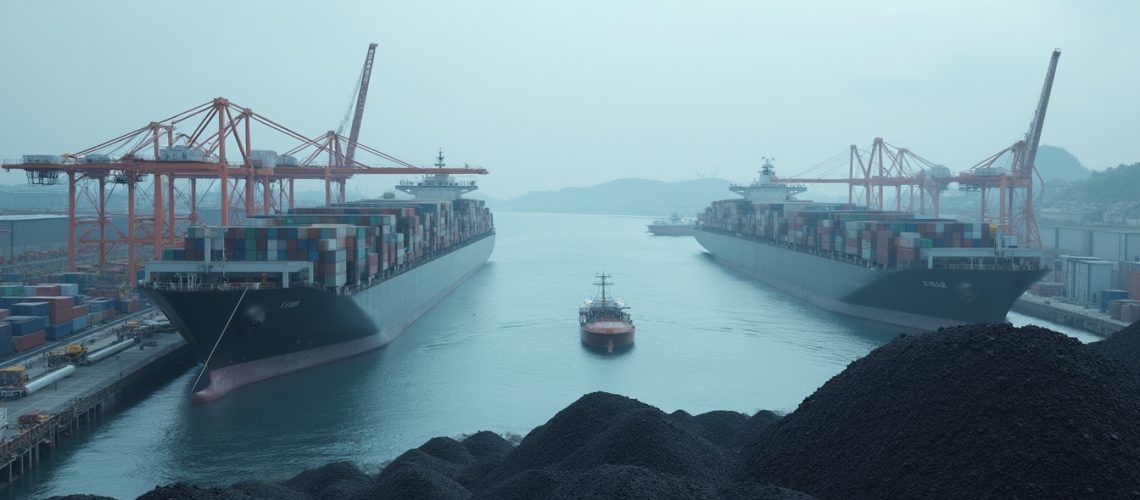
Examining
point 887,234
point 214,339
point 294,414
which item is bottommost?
point 294,414

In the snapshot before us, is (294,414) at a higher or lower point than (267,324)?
lower

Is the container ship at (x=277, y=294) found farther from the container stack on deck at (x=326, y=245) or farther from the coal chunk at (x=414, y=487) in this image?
the coal chunk at (x=414, y=487)

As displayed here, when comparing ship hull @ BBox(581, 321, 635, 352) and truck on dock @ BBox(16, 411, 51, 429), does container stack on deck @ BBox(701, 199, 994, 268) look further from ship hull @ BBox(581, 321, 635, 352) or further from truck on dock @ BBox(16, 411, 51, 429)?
truck on dock @ BBox(16, 411, 51, 429)

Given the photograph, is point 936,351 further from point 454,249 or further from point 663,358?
point 454,249

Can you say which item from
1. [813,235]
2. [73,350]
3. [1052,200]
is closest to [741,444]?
[73,350]

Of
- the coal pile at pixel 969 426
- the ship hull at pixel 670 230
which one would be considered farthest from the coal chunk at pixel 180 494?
the ship hull at pixel 670 230

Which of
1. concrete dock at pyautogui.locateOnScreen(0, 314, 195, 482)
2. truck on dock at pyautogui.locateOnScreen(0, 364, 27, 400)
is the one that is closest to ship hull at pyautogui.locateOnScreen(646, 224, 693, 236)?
concrete dock at pyautogui.locateOnScreen(0, 314, 195, 482)

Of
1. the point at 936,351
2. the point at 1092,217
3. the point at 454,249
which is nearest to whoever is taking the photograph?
the point at 936,351
